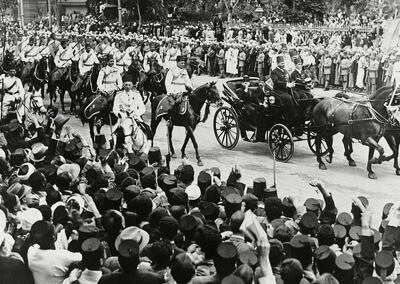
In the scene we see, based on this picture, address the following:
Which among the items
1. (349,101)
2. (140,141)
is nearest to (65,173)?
(140,141)

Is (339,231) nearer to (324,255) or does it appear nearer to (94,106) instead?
(324,255)

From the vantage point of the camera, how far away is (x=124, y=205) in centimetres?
655

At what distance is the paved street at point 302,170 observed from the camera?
10.4m

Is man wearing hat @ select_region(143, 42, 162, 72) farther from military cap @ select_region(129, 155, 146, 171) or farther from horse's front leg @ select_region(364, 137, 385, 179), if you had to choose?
military cap @ select_region(129, 155, 146, 171)

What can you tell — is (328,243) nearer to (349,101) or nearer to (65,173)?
(65,173)

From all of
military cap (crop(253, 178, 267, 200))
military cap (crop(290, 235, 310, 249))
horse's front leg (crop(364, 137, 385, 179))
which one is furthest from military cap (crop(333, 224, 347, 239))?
horse's front leg (crop(364, 137, 385, 179))

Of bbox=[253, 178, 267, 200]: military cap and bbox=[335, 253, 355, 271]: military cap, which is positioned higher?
bbox=[335, 253, 355, 271]: military cap

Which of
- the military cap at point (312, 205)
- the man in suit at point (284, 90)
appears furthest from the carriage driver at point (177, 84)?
the military cap at point (312, 205)

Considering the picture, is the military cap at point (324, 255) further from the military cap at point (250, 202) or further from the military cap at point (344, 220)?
the military cap at point (250, 202)

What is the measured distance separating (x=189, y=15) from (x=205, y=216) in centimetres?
3391

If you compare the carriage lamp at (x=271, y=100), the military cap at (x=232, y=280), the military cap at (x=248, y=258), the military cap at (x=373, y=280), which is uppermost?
the carriage lamp at (x=271, y=100)

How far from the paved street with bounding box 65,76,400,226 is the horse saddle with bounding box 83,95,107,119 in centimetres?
134

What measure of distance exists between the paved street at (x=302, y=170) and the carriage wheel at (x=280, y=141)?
0.17 meters

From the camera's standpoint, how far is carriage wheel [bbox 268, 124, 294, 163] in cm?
1222
